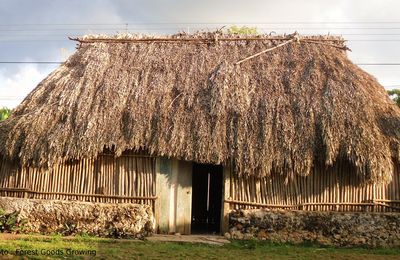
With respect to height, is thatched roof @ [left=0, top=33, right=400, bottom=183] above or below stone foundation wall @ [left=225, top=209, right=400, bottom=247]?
above

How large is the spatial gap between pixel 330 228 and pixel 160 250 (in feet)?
13.9

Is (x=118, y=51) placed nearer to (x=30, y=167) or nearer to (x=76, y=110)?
(x=76, y=110)

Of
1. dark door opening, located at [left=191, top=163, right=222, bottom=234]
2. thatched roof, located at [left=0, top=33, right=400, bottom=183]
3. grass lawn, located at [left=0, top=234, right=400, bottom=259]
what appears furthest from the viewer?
dark door opening, located at [left=191, top=163, right=222, bottom=234]

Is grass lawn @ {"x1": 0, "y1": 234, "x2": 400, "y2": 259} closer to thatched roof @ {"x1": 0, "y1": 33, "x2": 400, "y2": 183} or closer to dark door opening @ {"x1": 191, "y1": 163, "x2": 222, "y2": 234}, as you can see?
thatched roof @ {"x1": 0, "y1": 33, "x2": 400, "y2": 183}

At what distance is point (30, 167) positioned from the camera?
11.9 metres

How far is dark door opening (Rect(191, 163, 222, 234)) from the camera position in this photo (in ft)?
47.5

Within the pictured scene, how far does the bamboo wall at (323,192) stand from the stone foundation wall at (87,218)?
2.44 meters

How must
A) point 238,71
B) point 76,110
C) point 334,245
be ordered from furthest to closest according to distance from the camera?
point 238,71 < point 76,110 < point 334,245

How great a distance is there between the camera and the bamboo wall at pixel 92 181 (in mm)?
11766

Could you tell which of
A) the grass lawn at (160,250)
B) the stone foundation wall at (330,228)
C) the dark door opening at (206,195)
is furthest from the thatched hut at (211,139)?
the dark door opening at (206,195)

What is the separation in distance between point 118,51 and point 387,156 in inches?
342

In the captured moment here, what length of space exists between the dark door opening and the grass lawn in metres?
3.82

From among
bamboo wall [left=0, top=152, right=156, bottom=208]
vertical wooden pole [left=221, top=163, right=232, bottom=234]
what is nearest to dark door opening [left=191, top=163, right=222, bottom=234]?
vertical wooden pole [left=221, top=163, right=232, bottom=234]

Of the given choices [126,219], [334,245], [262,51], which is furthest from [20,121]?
[334,245]
